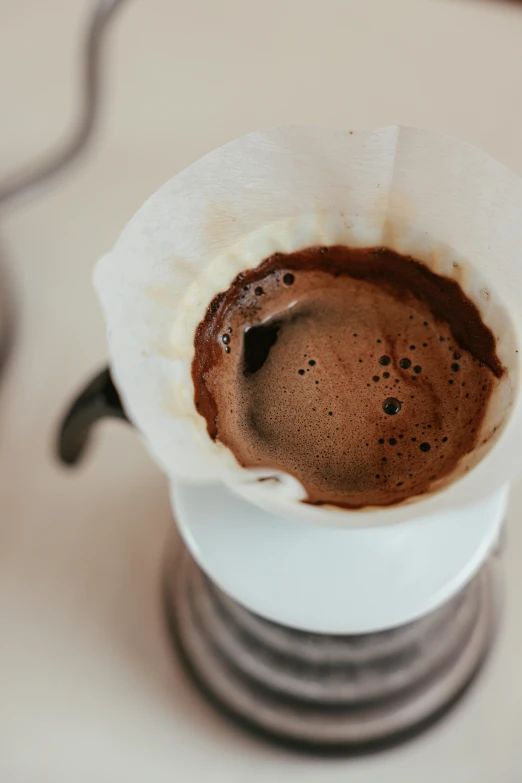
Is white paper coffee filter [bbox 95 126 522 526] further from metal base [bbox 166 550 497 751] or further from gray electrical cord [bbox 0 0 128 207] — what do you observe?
gray electrical cord [bbox 0 0 128 207]

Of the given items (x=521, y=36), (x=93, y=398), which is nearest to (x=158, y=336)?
(x=93, y=398)

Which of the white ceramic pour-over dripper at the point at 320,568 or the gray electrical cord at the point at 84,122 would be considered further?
the gray electrical cord at the point at 84,122

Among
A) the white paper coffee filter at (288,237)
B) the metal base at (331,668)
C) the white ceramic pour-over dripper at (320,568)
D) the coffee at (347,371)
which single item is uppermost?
the white paper coffee filter at (288,237)

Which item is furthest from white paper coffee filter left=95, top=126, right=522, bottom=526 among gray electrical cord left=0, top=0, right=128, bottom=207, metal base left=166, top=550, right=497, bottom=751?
gray electrical cord left=0, top=0, right=128, bottom=207

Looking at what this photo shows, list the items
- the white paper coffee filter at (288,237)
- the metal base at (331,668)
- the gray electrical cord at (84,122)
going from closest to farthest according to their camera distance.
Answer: the white paper coffee filter at (288,237) < the metal base at (331,668) < the gray electrical cord at (84,122)

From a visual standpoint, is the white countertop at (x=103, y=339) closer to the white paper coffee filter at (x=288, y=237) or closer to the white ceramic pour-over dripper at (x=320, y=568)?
the white ceramic pour-over dripper at (x=320, y=568)

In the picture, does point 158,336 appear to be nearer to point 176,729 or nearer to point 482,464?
point 482,464

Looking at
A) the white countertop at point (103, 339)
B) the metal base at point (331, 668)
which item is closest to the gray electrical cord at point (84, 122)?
the white countertop at point (103, 339)
